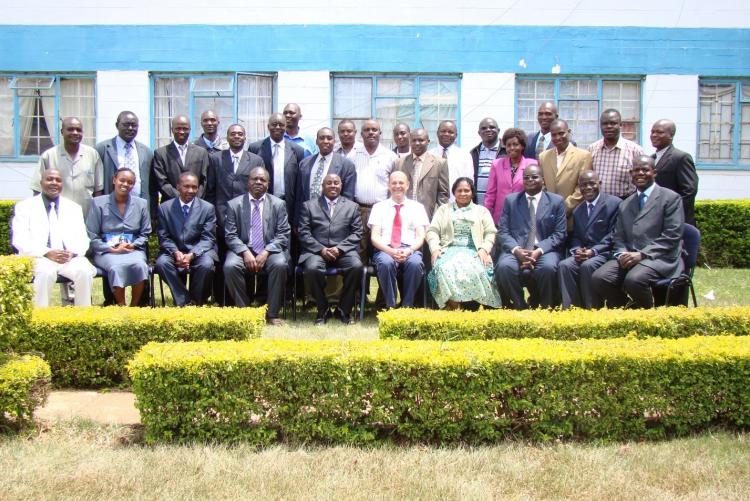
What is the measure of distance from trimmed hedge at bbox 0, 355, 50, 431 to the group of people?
2.82 metres

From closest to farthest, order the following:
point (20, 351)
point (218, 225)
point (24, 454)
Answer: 1. point (24, 454)
2. point (20, 351)
3. point (218, 225)

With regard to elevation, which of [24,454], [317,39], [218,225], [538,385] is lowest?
[24,454]

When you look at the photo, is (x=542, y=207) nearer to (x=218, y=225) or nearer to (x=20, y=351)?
(x=218, y=225)

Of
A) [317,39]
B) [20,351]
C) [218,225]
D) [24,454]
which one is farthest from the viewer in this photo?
[317,39]

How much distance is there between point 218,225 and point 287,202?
2.95 feet

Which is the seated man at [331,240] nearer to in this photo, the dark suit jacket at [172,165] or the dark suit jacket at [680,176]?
the dark suit jacket at [172,165]

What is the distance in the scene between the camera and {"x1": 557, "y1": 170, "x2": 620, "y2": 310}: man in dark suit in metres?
7.91

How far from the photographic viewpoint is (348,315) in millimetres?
8539

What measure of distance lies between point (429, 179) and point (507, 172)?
3.10ft

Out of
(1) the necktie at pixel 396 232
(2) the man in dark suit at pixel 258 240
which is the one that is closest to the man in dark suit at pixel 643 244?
(1) the necktie at pixel 396 232

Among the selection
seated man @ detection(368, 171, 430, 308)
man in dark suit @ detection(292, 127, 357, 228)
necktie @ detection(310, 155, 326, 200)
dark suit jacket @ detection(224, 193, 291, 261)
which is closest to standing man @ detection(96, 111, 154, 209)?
dark suit jacket @ detection(224, 193, 291, 261)

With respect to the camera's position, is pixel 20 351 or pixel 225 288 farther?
pixel 225 288

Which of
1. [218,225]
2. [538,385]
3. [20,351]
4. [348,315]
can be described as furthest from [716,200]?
[20,351]

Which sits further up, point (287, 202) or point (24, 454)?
point (287, 202)
